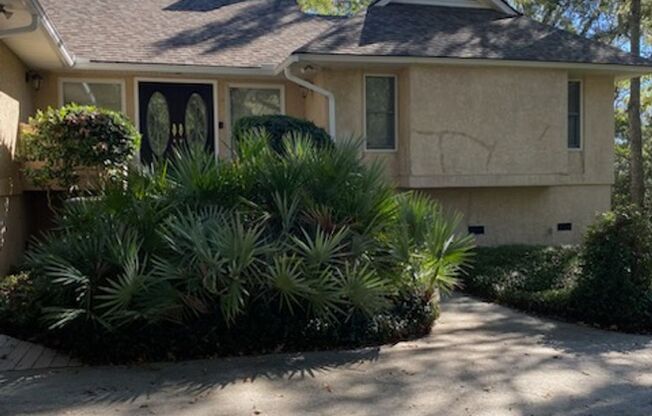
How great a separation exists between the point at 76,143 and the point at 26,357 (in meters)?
3.96

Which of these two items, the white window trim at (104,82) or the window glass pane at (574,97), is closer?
the white window trim at (104,82)

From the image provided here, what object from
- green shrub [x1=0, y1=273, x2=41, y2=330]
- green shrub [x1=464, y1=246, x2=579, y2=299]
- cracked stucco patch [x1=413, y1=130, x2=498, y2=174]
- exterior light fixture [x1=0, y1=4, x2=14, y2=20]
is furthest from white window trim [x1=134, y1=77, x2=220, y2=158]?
green shrub [x1=0, y1=273, x2=41, y2=330]

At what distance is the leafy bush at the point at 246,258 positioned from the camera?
6102 mm

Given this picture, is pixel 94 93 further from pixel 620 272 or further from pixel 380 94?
pixel 620 272

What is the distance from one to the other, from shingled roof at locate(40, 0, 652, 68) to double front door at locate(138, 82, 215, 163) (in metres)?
0.81

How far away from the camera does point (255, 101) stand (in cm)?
1385

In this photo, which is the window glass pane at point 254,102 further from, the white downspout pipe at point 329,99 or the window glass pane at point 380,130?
the window glass pane at point 380,130

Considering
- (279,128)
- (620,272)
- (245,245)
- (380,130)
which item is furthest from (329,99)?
(245,245)

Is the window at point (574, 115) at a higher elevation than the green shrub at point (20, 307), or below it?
higher

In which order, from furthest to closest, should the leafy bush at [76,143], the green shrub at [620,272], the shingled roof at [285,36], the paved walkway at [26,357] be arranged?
the shingled roof at [285,36] < the leafy bush at [76,143] < the green shrub at [620,272] < the paved walkway at [26,357]

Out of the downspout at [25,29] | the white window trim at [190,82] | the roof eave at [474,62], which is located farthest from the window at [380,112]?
the downspout at [25,29]

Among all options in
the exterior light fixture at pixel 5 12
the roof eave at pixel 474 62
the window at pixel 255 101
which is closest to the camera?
the exterior light fixture at pixel 5 12

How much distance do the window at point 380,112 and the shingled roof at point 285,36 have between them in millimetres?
855

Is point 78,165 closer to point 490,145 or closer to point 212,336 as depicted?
point 212,336
